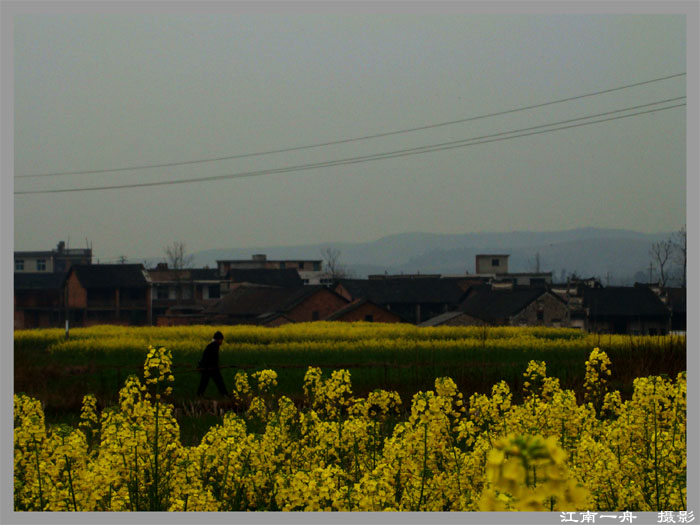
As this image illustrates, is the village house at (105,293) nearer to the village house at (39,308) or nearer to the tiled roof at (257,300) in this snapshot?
the village house at (39,308)

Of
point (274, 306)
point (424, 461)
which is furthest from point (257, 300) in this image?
point (424, 461)

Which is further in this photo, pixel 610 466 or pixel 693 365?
pixel 693 365

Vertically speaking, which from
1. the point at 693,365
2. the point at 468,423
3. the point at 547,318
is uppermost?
the point at 693,365

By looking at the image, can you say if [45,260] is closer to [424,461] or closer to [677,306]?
[677,306]

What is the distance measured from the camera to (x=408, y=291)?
67250 mm

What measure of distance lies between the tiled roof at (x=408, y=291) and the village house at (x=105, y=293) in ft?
62.5

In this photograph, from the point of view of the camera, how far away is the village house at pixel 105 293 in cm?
5641

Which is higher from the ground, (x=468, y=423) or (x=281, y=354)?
(x=468, y=423)

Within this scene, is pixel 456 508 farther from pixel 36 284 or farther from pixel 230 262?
pixel 230 262

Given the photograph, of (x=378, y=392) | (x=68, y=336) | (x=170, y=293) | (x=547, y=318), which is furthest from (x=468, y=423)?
(x=170, y=293)

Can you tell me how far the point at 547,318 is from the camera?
53375mm

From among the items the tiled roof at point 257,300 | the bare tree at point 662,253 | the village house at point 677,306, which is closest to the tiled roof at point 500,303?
the village house at point 677,306

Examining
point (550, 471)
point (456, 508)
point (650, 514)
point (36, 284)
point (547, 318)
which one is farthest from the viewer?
point (36, 284)

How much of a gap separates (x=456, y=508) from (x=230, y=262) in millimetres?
93850
